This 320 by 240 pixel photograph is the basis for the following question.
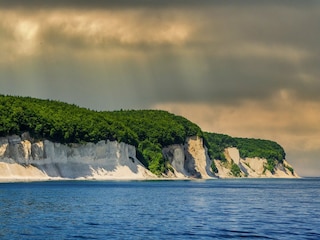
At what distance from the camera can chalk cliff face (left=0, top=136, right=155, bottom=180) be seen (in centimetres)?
15450

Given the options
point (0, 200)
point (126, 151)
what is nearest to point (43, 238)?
point (0, 200)

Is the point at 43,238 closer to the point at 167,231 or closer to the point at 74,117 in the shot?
the point at 167,231

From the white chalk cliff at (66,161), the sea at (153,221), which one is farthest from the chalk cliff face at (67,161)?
the sea at (153,221)

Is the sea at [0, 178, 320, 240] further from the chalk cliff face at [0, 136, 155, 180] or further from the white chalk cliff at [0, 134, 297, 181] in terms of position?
the chalk cliff face at [0, 136, 155, 180]

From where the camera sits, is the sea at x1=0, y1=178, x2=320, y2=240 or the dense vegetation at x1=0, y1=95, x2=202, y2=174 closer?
the sea at x1=0, y1=178, x2=320, y2=240

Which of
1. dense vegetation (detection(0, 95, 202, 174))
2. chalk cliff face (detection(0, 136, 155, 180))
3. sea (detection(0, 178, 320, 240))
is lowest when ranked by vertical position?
sea (detection(0, 178, 320, 240))

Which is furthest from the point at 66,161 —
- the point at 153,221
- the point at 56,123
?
the point at 153,221

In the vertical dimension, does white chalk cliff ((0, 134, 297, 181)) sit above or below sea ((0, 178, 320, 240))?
above

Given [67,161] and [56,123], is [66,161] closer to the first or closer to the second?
[67,161]

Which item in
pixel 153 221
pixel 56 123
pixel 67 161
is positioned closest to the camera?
pixel 153 221

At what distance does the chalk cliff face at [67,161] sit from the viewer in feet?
507

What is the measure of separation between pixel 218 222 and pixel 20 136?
111 metres

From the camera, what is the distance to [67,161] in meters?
172

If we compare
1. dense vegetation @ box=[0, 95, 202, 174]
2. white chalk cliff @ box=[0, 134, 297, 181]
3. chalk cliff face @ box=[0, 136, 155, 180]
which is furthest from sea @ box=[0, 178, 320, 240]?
dense vegetation @ box=[0, 95, 202, 174]
